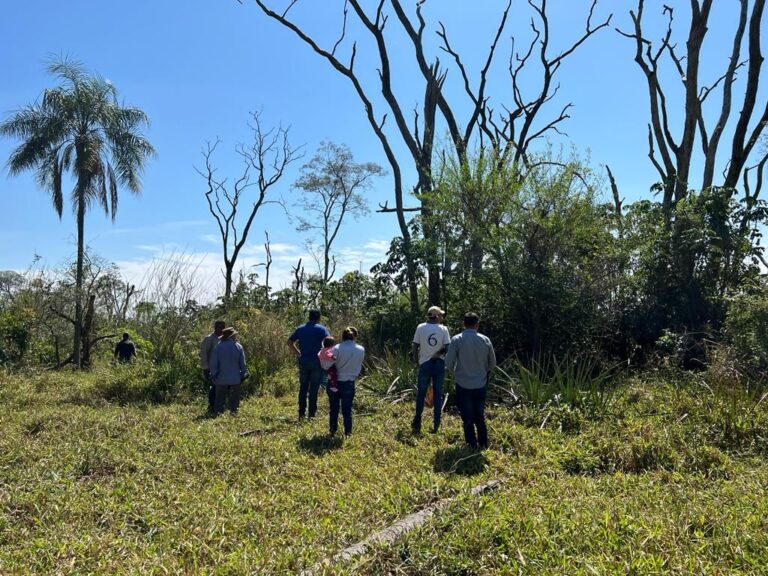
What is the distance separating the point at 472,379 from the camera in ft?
23.3

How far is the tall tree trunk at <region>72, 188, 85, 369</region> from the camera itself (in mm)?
17312

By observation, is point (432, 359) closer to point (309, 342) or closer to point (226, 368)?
point (309, 342)

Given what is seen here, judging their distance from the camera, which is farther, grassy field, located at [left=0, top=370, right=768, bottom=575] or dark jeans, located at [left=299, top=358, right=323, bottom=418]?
dark jeans, located at [left=299, top=358, right=323, bottom=418]

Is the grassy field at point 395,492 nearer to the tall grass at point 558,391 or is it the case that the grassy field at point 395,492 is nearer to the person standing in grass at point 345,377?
the tall grass at point 558,391

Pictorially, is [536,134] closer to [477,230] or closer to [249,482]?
[477,230]

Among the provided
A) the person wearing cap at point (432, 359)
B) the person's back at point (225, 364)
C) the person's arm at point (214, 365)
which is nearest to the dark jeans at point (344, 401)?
the person wearing cap at point (432, 359)

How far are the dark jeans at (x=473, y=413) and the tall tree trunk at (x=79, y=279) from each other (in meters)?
13.7

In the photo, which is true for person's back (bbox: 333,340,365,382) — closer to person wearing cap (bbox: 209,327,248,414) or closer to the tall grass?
person wearing cap (bbox: 209,327,248,414)

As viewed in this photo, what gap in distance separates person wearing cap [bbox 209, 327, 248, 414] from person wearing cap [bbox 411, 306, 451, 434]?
3.31 meters

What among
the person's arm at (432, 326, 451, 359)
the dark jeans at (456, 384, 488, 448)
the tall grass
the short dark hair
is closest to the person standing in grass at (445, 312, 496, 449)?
the dark jeans at (456, 384, 488, 448)

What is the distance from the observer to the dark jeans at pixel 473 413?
23.3 ft

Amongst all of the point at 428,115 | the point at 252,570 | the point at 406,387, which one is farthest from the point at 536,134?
the point at 252,570

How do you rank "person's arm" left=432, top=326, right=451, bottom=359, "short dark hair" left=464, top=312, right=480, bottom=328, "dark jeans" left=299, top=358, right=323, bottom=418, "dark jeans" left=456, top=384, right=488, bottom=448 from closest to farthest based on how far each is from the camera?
"dark jeans" left=456, top=384, right=488, bottom=448
"short dark hair" left=464, top=312, right=480, bottom=328
"person's arm" left=432, top=326, right=451, bottom=359
"dark jeans" left=299, top=358, right=323, bottom=418

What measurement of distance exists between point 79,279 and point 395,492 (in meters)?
17.1
